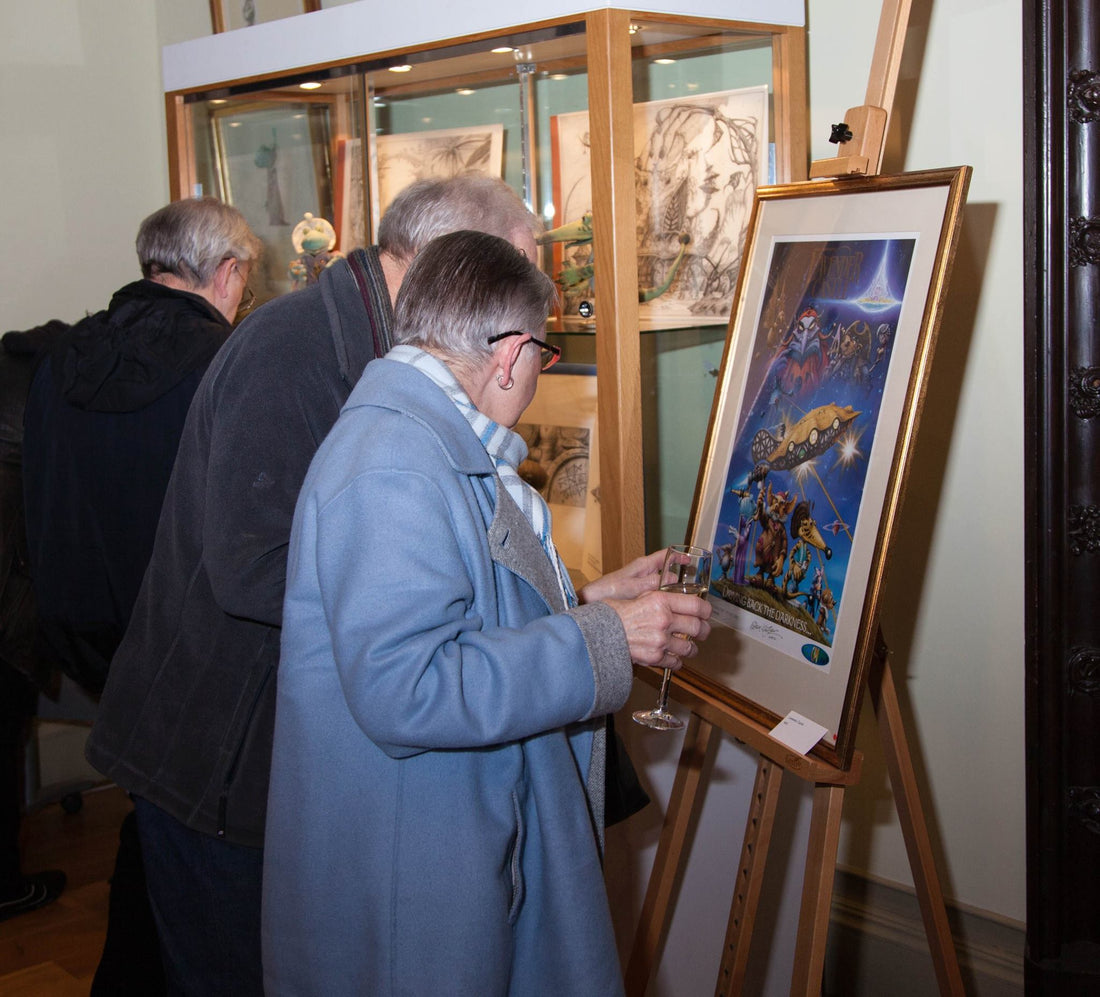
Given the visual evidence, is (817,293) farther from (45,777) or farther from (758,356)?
(45,777)

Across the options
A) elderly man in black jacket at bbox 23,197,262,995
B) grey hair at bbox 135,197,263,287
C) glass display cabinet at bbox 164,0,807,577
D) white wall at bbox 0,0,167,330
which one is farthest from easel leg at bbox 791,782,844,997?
white wall at bbox 0,0,167,330

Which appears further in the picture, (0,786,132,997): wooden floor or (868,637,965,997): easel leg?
(0,786,132,997): wooden floor

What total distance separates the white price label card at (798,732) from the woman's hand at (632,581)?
0.28m

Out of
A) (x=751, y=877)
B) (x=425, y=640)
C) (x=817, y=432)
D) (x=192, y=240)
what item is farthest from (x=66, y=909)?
(x=817, y=432)

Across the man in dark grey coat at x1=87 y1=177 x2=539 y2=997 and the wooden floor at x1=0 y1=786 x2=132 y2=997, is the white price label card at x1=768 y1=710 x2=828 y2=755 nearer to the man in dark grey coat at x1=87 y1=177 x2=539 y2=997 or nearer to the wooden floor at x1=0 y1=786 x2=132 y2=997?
the man in dark grey coat at x1=87 y1=177 x2=539 y2=997

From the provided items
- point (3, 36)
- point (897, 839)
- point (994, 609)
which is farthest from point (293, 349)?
point (3, 36)

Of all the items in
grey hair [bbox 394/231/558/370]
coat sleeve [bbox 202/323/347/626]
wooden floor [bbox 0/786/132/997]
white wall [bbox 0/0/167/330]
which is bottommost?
wooden floor [bbox 0/786/132/997]

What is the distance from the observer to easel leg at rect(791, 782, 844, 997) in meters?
1.59

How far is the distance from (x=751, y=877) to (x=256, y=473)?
1006 millimetres

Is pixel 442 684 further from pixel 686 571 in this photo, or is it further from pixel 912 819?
pixel 912 819

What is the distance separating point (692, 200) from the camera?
2162 mm

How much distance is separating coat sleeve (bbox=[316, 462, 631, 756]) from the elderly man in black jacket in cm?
133

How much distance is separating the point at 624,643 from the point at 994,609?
45.9 inches

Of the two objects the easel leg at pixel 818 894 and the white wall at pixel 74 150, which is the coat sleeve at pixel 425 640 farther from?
the white wall at pixel 74 150
